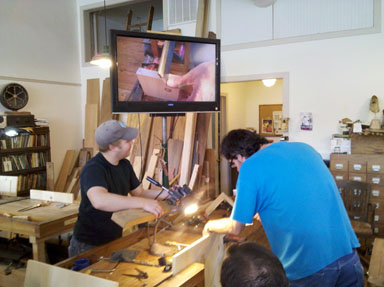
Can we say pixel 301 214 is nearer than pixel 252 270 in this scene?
No

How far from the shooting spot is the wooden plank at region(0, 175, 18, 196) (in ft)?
12.1

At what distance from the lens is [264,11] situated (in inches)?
175

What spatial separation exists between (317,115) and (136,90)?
2.38m

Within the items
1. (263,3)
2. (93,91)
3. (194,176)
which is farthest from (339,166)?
(93,91)

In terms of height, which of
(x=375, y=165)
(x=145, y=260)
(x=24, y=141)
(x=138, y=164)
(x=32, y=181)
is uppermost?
(x=24, y=141)

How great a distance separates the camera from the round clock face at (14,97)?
4.63 metres

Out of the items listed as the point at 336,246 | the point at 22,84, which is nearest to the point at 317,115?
the point at 336,246

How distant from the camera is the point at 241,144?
1.88m

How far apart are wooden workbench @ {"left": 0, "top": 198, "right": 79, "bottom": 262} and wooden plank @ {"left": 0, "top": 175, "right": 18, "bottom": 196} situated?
0.56 meters

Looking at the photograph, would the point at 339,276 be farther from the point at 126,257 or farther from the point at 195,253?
the point at 126,257

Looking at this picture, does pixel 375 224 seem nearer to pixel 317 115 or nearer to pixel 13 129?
pixel 317 115

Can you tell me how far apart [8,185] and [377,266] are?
3547mm

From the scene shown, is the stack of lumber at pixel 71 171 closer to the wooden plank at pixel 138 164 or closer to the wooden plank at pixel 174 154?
the wooden plank at pixel 138 164

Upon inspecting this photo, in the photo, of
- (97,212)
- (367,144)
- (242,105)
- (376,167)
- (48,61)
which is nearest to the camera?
(97,212)
